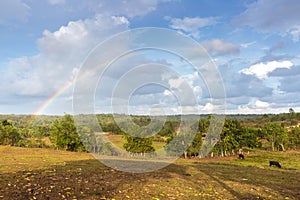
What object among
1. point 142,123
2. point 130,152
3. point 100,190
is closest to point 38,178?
point 100,190

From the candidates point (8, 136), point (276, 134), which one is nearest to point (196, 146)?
point (276, 134)

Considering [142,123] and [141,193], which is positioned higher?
[142,123]

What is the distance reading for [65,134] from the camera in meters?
58.1

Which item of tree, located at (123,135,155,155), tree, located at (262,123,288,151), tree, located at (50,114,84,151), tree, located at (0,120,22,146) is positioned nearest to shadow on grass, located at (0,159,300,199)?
tree, located at (50,114,84,151)

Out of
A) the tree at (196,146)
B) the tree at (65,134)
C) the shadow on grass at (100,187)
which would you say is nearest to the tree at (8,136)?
the tree at (65,134)

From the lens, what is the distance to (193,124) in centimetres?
2100

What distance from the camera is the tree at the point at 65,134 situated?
57.6 metres

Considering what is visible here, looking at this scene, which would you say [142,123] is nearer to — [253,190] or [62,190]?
[253,190]

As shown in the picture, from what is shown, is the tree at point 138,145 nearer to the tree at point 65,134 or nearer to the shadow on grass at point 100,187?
the tree at point 65,134

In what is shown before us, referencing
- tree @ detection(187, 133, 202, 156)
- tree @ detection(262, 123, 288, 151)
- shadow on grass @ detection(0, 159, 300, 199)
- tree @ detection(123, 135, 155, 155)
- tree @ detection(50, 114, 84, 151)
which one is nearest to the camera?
shadow on grass @ detection(0, 159, 300, 199)

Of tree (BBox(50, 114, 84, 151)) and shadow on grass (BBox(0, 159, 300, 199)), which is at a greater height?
tree (BBox(50, 114, 84, 151))

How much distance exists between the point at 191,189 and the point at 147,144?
5942 cm

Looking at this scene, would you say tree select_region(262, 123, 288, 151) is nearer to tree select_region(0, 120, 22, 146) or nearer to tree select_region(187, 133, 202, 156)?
tree select_region(187, 133, 202, 156)

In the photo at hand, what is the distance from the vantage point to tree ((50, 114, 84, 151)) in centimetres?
5756
